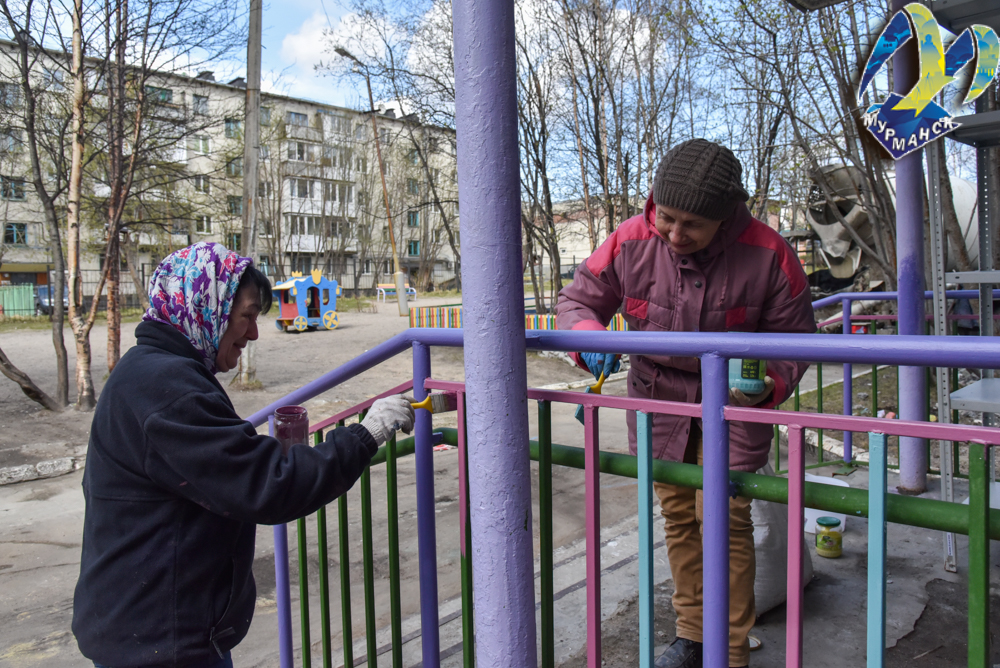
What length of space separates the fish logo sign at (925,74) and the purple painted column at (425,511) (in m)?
2.47

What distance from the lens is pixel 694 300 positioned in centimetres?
201

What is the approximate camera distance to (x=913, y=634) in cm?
250

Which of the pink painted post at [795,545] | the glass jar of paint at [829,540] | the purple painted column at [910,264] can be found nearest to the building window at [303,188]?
the purple painted column at [910,264]

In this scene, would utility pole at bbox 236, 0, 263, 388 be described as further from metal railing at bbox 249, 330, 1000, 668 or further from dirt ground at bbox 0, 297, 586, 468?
metal railing at bbox 249, 330, 1000, 668

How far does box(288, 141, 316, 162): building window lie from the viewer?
111 ft

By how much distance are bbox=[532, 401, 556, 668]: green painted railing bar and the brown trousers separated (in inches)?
23.1

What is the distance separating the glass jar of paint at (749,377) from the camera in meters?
1.66

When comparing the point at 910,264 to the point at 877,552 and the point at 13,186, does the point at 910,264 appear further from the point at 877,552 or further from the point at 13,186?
the point at 13,186

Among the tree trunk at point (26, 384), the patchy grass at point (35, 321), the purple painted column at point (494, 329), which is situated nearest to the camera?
the purple painted column at point (494, 329)

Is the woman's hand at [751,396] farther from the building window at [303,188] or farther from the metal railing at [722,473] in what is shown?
the building window at [303,188]

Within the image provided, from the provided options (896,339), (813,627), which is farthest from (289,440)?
(813,627)

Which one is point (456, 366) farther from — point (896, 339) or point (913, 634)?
point (896, 339)

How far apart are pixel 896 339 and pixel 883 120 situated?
8.99 feet

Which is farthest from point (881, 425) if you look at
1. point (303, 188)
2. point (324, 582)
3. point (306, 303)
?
point (303, 188)
